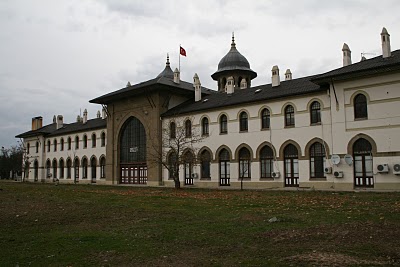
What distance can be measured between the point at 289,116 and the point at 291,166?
364 centimetres

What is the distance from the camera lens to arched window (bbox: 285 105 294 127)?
28.7m

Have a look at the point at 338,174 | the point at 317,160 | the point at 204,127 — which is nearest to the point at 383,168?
the point at 338,174

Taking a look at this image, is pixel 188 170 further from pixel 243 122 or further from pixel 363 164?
pixel 363 164

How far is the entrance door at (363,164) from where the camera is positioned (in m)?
24.3

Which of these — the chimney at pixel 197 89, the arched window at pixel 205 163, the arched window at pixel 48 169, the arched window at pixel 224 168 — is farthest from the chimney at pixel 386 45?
the arched window at pixel 48 169

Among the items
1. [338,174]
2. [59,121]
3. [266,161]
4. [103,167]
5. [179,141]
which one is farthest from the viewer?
[59,121]

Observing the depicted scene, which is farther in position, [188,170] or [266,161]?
[188,170]

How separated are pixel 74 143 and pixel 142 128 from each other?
15661mm

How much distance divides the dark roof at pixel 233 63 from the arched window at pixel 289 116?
2275 cm

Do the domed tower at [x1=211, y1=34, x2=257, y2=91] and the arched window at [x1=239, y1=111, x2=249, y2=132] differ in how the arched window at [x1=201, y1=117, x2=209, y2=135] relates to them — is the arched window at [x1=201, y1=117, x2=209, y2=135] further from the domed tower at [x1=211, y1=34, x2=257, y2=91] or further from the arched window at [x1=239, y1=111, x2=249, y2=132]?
the domed tower at [x1=211, y1=34, x2=257, y2=91]

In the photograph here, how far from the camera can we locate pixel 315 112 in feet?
90.2

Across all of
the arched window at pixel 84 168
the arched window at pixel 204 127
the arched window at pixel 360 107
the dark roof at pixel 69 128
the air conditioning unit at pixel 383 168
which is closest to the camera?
the air conditioning unit at pixel 383 168

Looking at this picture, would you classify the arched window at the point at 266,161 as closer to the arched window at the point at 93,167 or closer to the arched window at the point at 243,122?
the arched window at the point at 243,122

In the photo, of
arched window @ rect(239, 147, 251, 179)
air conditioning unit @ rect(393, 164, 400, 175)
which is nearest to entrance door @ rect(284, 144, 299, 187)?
arched window @ rect(239, 147, 251, 179)
